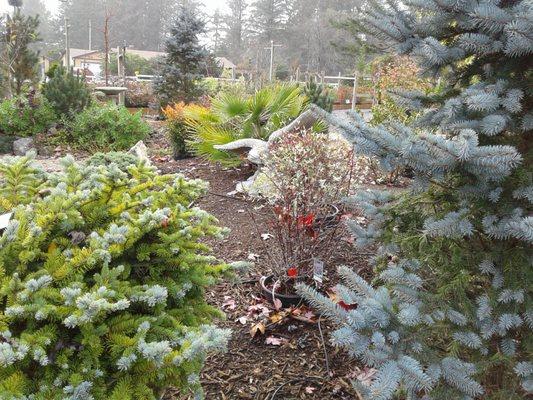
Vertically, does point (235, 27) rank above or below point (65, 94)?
above

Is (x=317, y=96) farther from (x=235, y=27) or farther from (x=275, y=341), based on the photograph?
(x=235, y=27)

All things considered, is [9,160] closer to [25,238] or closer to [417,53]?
[25,238]

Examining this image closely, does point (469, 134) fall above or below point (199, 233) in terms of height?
above

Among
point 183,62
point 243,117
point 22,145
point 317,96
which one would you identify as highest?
point 183,62

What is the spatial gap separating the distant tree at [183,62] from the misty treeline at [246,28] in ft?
38.9

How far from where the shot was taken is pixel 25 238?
1.63m

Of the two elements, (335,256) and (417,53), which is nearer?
(417,53)

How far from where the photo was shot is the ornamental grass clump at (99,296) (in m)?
1.44

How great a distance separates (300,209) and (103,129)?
737 cm

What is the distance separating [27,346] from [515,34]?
1899mm

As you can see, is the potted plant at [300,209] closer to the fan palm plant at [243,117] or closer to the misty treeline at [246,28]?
the fan palm plant at [243,117]

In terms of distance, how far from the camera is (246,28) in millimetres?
40906

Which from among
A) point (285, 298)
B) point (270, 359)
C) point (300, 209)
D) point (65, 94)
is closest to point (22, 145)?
point (65, 94)

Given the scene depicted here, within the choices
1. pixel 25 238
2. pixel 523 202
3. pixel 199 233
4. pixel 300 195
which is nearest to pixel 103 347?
pixel 25 238
